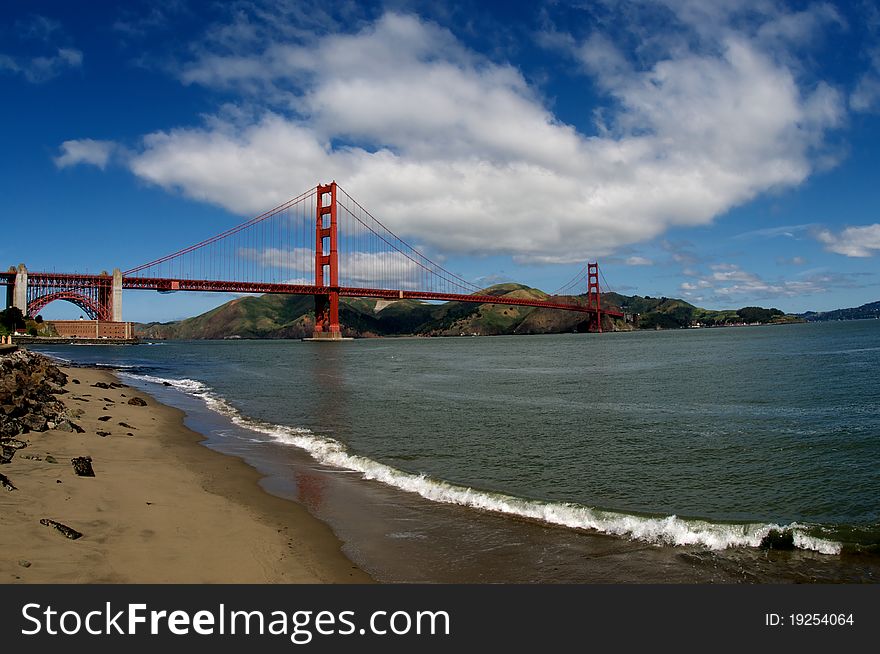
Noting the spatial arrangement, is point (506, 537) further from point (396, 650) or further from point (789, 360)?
point (789, 360)

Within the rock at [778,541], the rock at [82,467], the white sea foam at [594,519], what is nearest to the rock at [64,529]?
the rock at [82,467]

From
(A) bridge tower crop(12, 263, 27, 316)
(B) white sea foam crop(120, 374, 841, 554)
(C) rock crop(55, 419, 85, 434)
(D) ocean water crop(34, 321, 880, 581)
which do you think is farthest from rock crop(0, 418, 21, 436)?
(A) bridge tower crop(12, 263, 27, 316)

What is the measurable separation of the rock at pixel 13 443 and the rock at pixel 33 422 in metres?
1.66

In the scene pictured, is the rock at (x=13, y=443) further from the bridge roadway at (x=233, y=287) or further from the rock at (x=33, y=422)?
the bridge roadway at (x=233, y=287)

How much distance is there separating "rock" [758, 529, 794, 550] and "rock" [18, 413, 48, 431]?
15277 millimetres

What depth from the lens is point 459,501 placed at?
10.5 metres

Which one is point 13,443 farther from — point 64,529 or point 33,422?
point 64,529

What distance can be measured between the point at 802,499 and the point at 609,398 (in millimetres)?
15351

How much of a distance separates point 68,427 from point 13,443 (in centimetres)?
322

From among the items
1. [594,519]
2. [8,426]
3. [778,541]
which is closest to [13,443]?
[8,426]

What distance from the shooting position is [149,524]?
314 inches

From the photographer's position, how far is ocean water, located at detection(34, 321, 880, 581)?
7875 mm

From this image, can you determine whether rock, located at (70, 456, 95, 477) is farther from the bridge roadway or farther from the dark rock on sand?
the bridge roadway

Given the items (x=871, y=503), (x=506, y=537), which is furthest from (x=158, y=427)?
(x=871, y=503)
